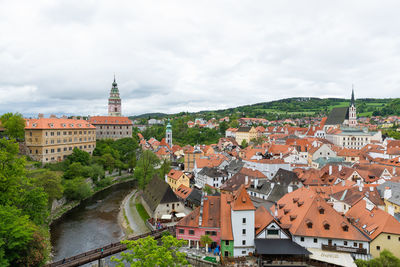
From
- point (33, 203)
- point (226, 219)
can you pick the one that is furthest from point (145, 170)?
point (226, 219)

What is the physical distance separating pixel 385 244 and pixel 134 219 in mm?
29236

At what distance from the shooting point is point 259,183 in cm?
4178

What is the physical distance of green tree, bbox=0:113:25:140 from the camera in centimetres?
5088

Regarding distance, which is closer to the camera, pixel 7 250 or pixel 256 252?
pixel 7 250

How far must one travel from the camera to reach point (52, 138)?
54.5 m

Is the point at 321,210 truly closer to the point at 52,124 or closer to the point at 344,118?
the point at 52,124

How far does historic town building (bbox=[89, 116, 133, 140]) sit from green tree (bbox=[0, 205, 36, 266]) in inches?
2611

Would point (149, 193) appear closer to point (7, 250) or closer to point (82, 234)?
point (82, 234)

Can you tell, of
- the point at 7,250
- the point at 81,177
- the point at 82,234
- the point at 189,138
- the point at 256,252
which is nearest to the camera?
the point at 7,250

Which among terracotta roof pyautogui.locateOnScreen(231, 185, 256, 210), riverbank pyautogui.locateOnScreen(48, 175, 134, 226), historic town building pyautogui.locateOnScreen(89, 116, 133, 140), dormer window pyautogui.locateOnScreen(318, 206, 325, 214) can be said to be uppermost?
historic town building pyautogui.locateOnScreen(89, 116, 133, 140)

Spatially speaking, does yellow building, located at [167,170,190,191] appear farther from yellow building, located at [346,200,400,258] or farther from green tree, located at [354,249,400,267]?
green tree, located at [354,249,400,267]

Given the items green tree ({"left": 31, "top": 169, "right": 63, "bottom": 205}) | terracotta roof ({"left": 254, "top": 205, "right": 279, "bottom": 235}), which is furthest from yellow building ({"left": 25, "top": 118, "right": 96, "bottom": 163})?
terracotta roof ({"left": 254, "top": 205, "right": 279, "bottom": 235})

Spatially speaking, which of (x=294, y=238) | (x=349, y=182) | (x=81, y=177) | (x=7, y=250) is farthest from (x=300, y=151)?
Result: (x=7, y=250)

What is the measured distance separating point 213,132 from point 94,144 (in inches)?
2444
